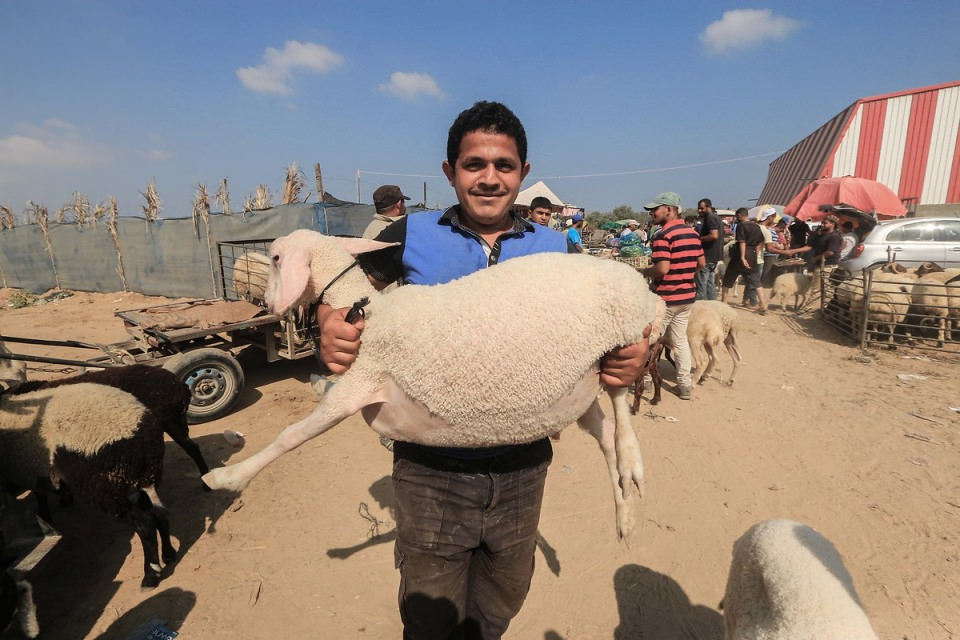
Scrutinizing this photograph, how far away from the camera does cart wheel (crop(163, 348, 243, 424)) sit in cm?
509

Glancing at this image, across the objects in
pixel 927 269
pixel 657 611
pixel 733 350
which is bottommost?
pixel 657 611

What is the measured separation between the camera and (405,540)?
1617 mm

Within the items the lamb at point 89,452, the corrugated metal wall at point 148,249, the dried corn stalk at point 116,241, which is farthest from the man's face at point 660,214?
the dried corn stalk at point 116,241

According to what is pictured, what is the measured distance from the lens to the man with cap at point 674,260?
5051mm

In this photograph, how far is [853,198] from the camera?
42.3ft

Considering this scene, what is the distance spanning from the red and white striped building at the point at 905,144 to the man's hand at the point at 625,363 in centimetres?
2300

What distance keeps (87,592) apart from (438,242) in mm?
3657

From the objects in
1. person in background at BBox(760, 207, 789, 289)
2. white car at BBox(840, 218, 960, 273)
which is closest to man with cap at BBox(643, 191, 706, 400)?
white car at BBox(840, 218, 960, 273)

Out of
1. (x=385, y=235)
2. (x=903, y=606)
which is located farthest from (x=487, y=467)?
(x=903, y=606)

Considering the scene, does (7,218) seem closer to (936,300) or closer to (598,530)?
(598,530)

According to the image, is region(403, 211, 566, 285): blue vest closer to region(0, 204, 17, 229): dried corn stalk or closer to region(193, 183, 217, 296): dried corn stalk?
region(193, 183, 217, 296): dried corn stalk

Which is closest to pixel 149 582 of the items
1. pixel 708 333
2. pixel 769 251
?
pixel 708 333

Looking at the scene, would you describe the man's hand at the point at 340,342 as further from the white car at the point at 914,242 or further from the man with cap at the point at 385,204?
the white car at the point at 914,242

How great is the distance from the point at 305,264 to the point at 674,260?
4588 mm
